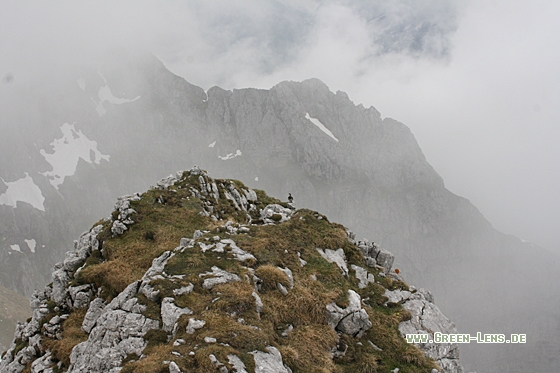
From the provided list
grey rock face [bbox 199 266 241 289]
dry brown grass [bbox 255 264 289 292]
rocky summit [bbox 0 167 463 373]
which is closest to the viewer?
rocky summit [bbox 0 167 463 373]

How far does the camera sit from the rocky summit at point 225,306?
50.5ft

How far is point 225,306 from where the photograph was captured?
1747 centimetres

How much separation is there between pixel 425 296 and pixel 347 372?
536 inches

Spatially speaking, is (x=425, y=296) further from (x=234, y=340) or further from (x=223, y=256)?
(x=234, y=340)

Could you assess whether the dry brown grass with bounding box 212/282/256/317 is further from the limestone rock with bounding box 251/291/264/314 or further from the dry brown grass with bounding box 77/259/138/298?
the dry brown grass with bounding box 77/259/138/298

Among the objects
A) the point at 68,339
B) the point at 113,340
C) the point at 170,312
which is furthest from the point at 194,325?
the point at 68,339

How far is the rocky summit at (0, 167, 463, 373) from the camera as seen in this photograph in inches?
606

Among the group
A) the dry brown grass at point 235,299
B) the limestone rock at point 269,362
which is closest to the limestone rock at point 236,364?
the limestone rock at point 269,362

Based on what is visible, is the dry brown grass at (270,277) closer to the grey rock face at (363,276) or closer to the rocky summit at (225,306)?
the rocky summit at (225,306)

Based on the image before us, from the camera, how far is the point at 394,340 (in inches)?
800

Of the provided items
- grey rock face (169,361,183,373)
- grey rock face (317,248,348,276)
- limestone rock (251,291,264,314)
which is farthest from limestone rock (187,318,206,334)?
grey rock face (317,248,348,276)

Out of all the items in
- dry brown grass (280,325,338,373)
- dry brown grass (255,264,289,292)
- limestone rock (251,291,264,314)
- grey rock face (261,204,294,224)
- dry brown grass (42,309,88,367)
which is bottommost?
dry brown grass (42,309,88,367)

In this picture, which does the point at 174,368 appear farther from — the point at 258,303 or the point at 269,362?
the point at 258,303

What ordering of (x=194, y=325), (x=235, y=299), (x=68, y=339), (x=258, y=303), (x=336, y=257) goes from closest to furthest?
(x=194, y=325) → (x=235, y=299) → (x=258, y=303) → (x=68, y=339) → (x=336, y=257)
